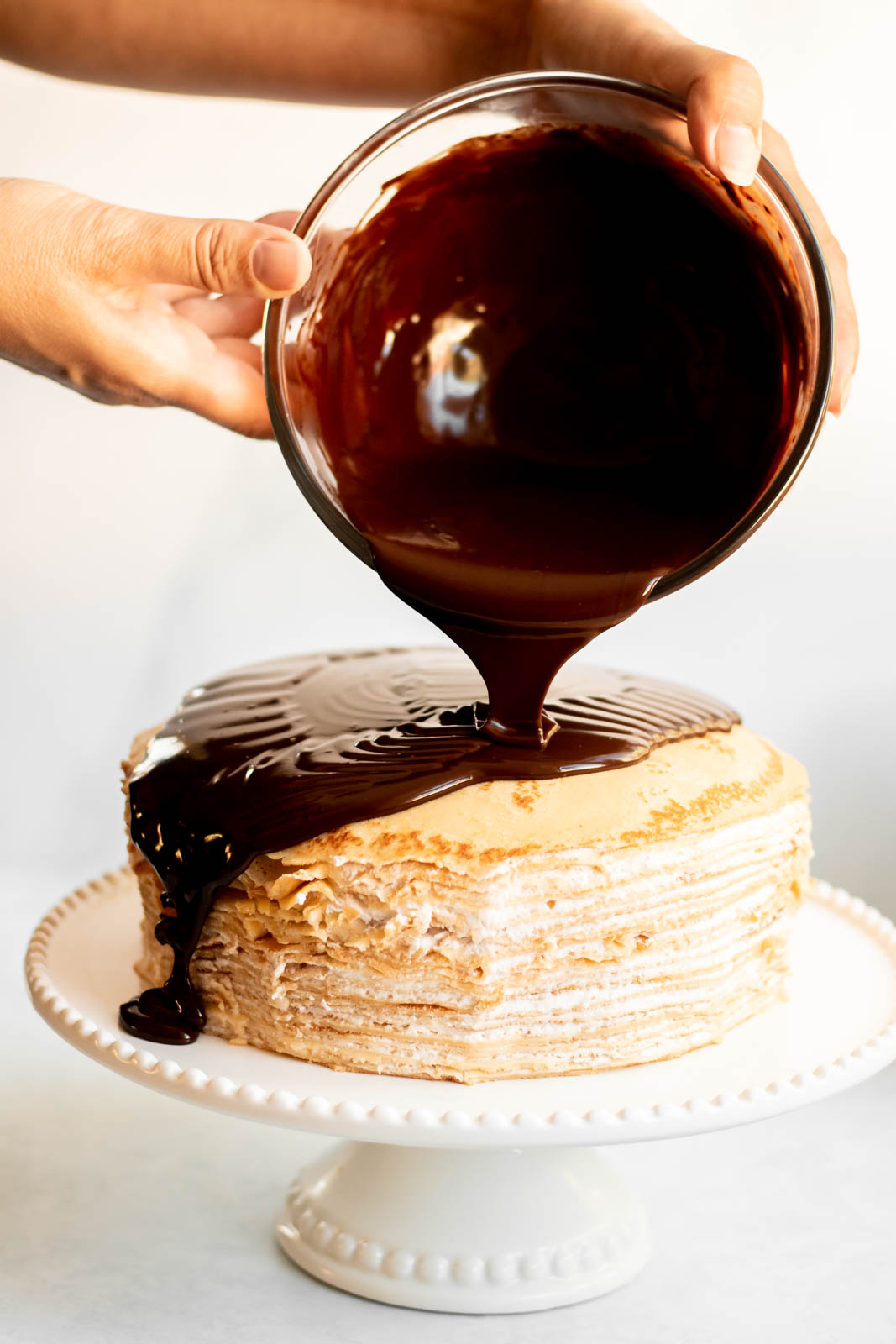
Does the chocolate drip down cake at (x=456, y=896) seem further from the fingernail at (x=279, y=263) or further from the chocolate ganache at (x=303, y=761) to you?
the fingernail at (x=279, y=263)

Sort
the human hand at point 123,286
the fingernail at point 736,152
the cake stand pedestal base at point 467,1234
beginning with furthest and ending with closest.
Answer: the cake stand pedestal base at point 467,1234 → the human hand at point 123,286 → the fingernail at point 736,152

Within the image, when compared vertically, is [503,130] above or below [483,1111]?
above

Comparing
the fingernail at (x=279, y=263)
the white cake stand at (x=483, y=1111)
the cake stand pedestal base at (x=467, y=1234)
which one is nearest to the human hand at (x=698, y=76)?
the fingernail at (x=279, y=263)

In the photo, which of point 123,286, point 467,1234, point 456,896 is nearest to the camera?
point 456,896

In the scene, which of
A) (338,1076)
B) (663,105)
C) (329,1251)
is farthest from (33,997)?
(663,105)

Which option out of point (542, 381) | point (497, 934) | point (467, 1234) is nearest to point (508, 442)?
point (542, 381)

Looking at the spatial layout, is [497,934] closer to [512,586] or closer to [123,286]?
[512,586]

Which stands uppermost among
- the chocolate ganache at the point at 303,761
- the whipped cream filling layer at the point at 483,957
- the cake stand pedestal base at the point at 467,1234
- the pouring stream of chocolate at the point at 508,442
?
the pouring stream of chocolate at the point at 508,442

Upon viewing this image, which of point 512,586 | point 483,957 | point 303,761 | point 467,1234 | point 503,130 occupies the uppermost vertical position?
point 503,130
